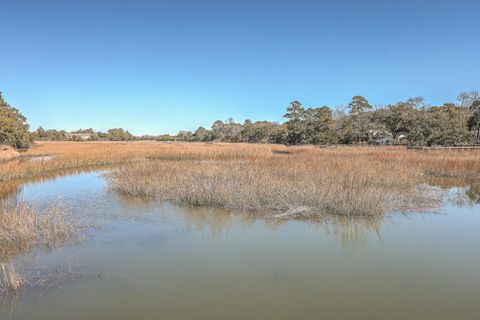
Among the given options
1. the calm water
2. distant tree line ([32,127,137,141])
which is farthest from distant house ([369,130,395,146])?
distant tree line ([32,127,137,141])

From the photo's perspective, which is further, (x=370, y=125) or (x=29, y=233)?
(x=370, y=125)

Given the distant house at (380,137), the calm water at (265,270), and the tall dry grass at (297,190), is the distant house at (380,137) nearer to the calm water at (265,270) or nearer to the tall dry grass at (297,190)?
the tall dry grass at (297,190)

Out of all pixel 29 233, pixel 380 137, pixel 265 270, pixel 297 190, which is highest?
pixel 380 137

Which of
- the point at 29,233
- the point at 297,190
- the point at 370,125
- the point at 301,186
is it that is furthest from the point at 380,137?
the point at 29,233

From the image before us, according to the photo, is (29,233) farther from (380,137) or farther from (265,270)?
(380,137)

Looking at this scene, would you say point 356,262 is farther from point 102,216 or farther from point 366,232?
point 102,216

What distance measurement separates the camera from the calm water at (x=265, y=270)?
3.94 metres

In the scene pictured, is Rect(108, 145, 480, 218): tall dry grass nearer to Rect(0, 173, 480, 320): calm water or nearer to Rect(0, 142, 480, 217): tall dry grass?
Rect(0, 142, 480, 217): tall dry grass

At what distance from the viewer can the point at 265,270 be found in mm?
5043

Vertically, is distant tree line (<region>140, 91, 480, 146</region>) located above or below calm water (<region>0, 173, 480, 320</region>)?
above

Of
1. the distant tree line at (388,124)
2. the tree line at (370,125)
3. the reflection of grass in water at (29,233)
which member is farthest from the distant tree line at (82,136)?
the reflection of grass in water at (29,233)

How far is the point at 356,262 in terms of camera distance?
5.32 metres

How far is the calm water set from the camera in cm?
394


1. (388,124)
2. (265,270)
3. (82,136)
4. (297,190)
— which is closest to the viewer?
(265,270)
